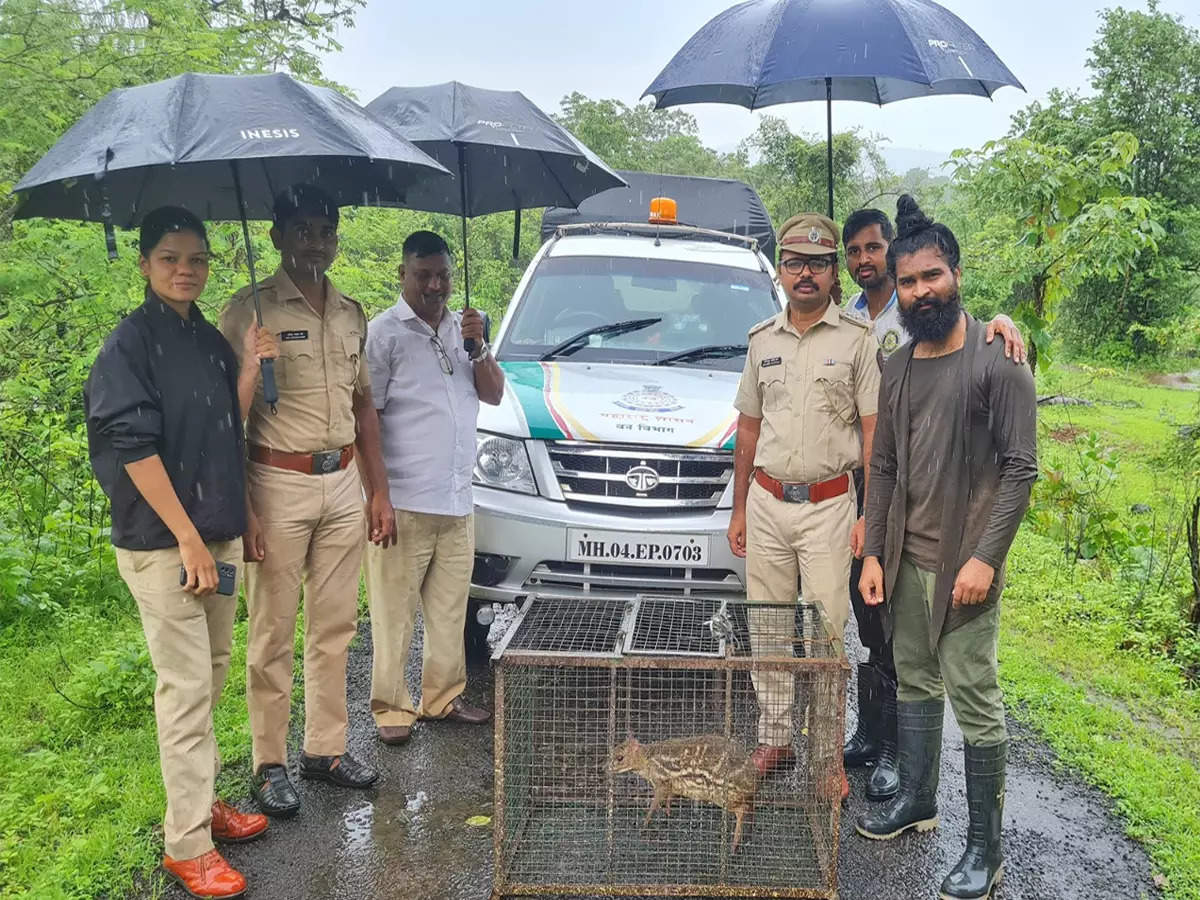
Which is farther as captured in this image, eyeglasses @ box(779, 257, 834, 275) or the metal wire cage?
eyeglasses @ box(779, 257, 834, 275)

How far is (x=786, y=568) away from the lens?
12.1 feet

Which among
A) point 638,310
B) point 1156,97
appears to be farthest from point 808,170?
point 638,310

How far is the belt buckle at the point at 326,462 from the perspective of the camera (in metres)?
3.50

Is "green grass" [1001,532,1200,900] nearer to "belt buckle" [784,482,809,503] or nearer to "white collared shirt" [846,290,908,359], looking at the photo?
"belt buckle" [784,482,809,503]

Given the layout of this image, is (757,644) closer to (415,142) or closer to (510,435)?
(510,435)

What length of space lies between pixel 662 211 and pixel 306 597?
3.82 m

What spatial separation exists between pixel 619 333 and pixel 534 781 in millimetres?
2588

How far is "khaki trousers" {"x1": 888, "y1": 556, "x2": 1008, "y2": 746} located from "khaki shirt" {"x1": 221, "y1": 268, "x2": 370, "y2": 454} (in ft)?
6.82

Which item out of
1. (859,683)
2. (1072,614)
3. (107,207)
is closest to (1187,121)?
(1072,614)

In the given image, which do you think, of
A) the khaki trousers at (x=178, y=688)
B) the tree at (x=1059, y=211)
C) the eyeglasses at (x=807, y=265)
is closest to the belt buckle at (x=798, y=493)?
the eyeglasses at (x=807, y=265)

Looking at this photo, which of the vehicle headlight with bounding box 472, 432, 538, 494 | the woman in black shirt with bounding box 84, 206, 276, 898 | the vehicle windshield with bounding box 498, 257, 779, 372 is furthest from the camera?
the vehicle windshield with bounding box 498, 257, 779, 372

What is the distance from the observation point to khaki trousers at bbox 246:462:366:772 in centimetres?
344

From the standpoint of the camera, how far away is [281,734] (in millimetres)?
3570

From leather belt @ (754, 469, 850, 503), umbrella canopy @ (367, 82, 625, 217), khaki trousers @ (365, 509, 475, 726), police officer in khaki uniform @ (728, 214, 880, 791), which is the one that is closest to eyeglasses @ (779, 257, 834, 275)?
police officer in khaki uniform @ (728, 214, 880, 791)
